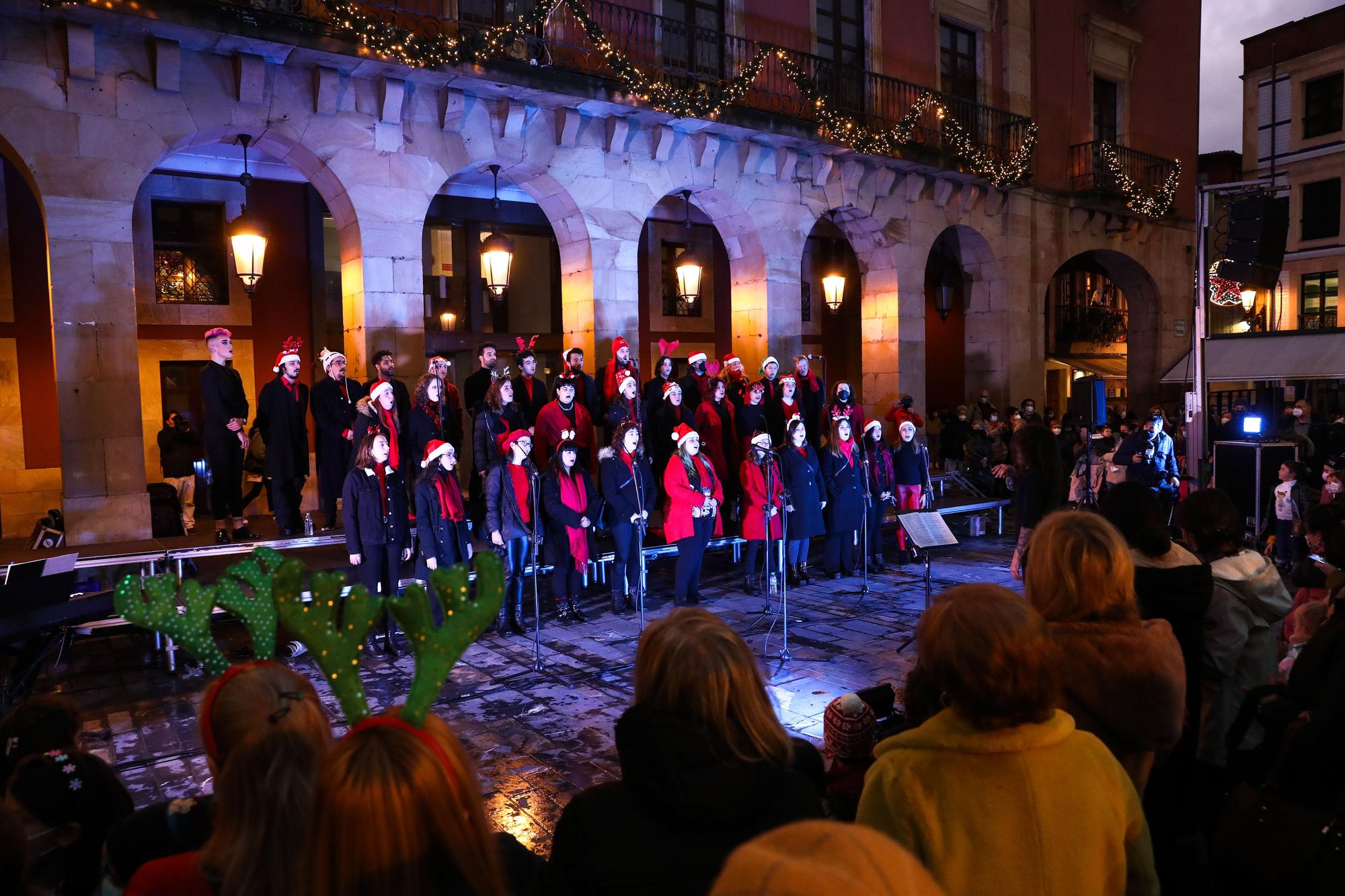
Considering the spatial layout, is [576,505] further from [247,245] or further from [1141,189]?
[1141,189]

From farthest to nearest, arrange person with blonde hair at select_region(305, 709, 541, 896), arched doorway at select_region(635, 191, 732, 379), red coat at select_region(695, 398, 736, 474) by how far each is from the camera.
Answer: arched doorway at select_region(635, 191, 732, 379)
red coat at select_region(695, 398, 736, 474)
person with blonde hair at select_region(305, 709, 541, 896)

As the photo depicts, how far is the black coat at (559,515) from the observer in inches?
376

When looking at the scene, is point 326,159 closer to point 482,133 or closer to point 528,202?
point 482,133

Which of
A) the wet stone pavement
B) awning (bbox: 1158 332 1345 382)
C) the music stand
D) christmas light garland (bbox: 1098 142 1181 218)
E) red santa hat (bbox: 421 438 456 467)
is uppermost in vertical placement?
christmas light garland (bbox: 1098 142 1181 218)

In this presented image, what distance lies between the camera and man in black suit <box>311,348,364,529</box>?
10016 mm

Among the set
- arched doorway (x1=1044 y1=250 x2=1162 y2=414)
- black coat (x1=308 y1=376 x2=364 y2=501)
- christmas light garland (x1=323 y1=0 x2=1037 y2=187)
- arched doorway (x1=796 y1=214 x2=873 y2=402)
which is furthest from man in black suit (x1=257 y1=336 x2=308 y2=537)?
arched doorway (x1=1044 y1=250 x2=1162 y2=414)

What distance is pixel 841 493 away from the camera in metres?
11.4

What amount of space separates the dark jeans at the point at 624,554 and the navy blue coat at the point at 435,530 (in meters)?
1.72

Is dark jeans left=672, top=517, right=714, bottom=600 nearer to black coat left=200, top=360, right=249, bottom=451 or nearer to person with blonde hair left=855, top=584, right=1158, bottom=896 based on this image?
black coat left=200, top=360, right=249, bottom=451

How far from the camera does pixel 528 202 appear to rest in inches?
659

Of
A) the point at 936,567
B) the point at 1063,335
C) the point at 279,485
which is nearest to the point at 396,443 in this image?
the point at 279,485

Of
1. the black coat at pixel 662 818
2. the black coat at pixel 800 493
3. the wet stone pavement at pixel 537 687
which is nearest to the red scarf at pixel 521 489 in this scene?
the wet stone pavement at pixel 537 687

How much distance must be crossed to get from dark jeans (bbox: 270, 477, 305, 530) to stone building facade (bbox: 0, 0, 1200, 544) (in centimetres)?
148

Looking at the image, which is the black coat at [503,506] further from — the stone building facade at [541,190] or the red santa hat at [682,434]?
the stone building facade at [541,190]
